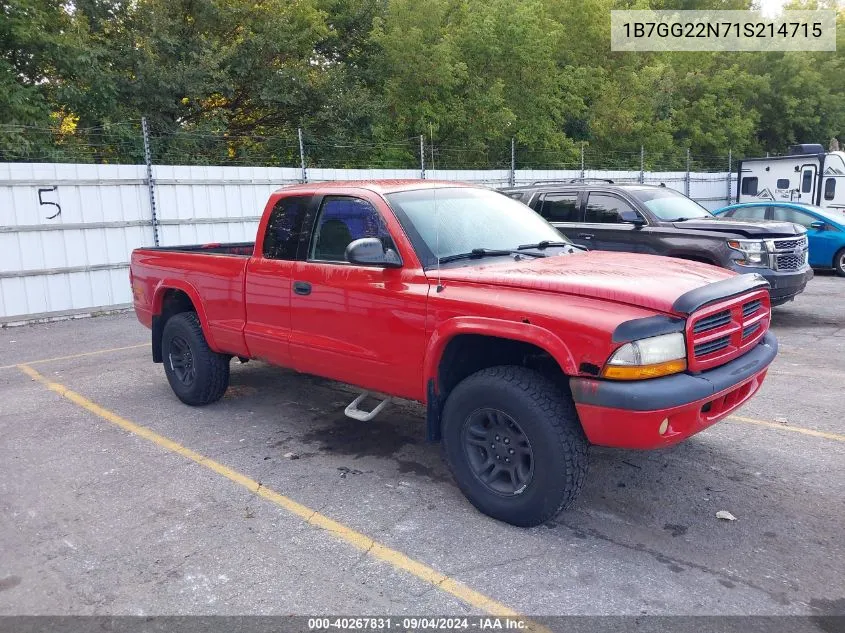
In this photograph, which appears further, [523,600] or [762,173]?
[762,173]

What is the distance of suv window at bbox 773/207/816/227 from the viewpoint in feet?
43.0

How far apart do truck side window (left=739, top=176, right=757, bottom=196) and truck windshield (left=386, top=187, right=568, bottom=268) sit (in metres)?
15.7

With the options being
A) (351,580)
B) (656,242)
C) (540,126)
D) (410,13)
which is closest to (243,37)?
(410,13)

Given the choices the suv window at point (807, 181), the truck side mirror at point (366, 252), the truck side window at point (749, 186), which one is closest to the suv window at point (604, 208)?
the truck side mirror at point (366, 252)

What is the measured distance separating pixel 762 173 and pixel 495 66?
9478 mm

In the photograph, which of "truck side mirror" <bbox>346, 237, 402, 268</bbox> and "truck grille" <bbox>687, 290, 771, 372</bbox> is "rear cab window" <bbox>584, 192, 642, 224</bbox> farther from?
"truck side mirror" <bbox>346, 237, 402, 268</bbox>

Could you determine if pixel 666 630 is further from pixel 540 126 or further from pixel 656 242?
pixel 540 126

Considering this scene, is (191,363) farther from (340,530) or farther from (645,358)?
(645,358)

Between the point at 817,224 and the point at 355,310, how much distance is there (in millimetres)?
11805

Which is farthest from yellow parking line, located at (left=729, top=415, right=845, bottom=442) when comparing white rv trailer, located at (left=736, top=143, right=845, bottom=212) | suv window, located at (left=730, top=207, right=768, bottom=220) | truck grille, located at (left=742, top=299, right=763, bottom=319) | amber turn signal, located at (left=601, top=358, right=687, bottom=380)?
white rv trailer, located at (left=736, top=143, right=845, bottom=212)

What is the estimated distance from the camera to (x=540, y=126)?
2491cm

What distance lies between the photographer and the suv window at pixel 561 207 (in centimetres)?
970

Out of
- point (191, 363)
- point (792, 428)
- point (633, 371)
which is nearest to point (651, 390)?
point (633, 371)

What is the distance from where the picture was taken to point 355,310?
14.9ft
